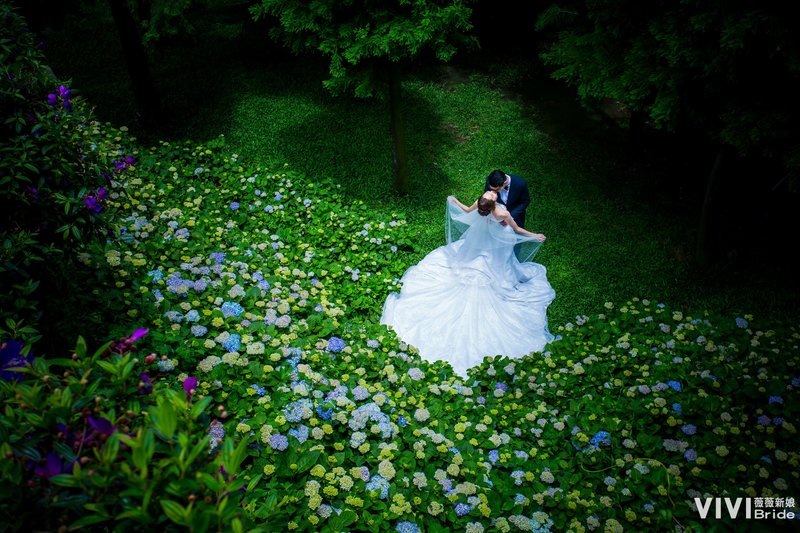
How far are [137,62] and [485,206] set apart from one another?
22.1 feet

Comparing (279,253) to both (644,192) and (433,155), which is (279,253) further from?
(644,192)

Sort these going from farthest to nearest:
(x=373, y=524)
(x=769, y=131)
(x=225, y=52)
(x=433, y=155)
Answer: (x=225, y=52)
(x=433, y=155)
(x=769, y=131)
(x=373, y=524)

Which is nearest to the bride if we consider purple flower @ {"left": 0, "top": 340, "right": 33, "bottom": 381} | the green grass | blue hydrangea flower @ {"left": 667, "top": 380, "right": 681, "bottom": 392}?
the green grass

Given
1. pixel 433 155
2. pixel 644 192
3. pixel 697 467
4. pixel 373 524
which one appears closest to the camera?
pixel 373 524

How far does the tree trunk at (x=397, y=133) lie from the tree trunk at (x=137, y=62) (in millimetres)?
4428

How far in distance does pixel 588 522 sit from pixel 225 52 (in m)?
12.8

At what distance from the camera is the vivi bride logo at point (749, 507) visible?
10.1 ft

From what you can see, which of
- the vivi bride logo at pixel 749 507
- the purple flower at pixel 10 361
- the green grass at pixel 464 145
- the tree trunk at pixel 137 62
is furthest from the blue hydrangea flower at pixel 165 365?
the tree trunk at pixel 137 62

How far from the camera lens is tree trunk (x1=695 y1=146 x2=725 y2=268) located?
636cm

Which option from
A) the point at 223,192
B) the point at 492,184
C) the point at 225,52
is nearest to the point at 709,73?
the point at 492,184

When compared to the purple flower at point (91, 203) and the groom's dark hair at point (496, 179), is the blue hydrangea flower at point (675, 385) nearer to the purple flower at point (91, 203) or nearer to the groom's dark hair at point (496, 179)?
the groom's dark hair at point (496, 179)

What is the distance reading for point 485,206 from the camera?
575 cm

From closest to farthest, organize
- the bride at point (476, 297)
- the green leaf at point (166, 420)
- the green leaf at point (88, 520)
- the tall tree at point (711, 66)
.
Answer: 1. the green leaf at point (88, 520)
2. the green leaf at point (166, 420)
3. the tall tree at point (711, 66)
4. the bride at point (476, 297)

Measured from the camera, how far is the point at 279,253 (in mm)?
5578
